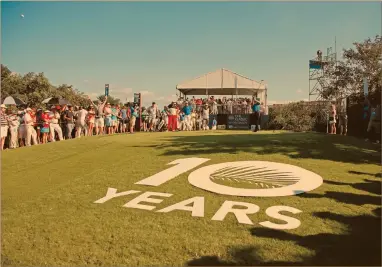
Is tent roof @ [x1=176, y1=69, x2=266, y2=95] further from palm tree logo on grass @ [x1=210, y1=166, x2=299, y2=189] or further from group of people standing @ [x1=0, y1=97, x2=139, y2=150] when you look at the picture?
palm tree logo on grass @ [x1=210, y1=166, x2=299, y2=189]

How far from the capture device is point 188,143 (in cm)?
1334

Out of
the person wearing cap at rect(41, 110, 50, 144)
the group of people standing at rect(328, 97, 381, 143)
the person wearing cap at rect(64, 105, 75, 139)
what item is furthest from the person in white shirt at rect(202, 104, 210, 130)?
the person wearing cap at rect(41, 110, 50, 144)

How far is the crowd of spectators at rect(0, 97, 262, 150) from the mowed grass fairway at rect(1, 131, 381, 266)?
6528mm

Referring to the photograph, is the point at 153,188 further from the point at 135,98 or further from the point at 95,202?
the point at 135,98

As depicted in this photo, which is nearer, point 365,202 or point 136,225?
point 136,225

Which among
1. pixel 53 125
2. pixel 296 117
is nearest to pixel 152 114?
pixel 53 125

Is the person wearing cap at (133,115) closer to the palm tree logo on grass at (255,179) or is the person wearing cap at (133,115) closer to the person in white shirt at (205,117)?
the person in white shirt at (205,117)

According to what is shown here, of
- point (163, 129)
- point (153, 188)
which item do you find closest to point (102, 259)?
point (153, 188)

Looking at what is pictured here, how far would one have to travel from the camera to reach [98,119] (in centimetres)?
2127

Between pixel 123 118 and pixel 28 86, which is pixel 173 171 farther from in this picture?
pixel 28 86

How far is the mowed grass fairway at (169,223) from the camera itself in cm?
498

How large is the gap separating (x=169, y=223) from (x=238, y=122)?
25.3m

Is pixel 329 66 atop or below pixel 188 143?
atop

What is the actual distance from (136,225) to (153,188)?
188 cm
